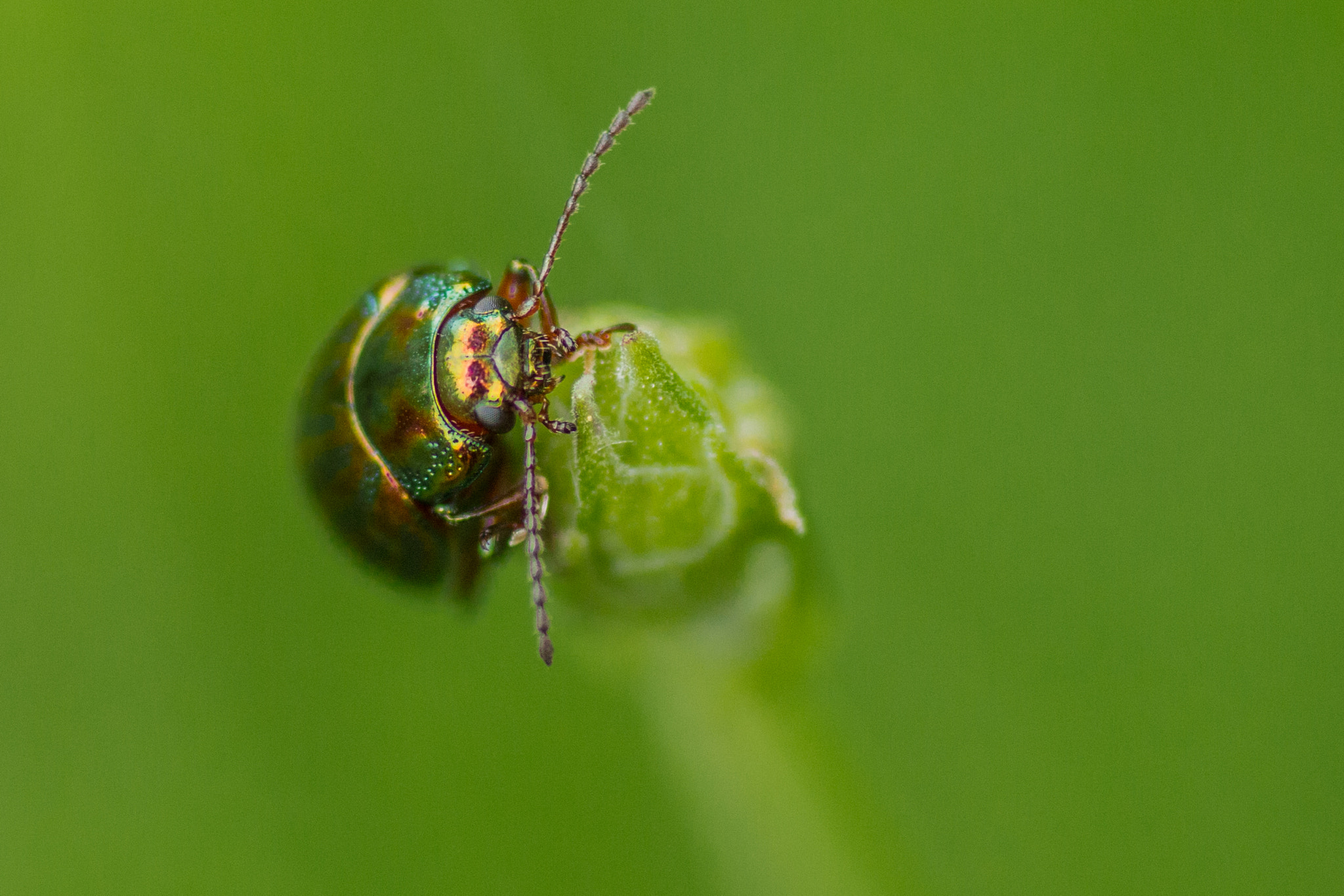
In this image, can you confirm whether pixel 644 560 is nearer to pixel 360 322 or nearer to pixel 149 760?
pixel 360 322

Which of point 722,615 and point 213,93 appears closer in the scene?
point 722,615

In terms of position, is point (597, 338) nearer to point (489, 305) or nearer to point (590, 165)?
point (489, 305)

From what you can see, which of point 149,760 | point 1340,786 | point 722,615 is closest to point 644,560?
point 722,615

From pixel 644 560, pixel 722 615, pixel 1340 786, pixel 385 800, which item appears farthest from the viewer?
pixel 385 800

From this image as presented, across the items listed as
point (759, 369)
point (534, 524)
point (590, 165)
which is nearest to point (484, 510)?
point (534, 524)

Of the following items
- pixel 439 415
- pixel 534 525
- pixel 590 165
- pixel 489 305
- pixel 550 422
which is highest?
pixel 590 165

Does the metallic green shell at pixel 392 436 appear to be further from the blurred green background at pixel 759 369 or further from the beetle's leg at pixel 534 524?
the blurred green background at pixel 759 369

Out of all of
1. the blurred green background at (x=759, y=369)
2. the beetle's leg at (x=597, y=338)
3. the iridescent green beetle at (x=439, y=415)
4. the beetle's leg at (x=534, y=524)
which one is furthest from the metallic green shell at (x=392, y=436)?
the blurred green background at (x=759, y=369)

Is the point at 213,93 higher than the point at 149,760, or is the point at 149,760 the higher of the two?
the point at 213,93
